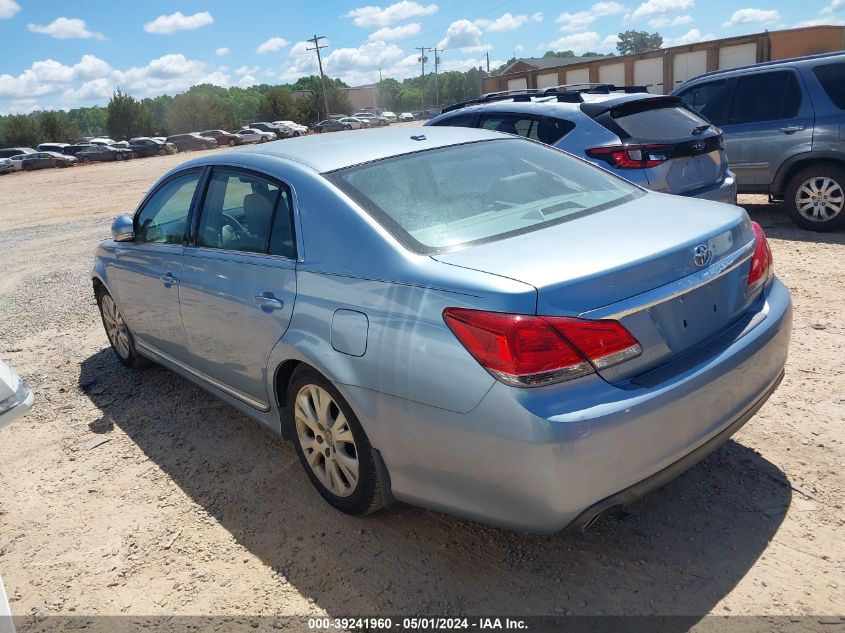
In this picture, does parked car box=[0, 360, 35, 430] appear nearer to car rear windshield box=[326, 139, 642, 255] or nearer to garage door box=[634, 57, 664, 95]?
car rear windshield box=[326, 139, 642, 255]

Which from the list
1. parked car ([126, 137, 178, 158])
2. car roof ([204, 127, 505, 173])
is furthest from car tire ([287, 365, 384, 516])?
parked car ([126, 137, 178, 158])

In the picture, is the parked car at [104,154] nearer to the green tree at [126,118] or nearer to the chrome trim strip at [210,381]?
the green tree at [126,118]

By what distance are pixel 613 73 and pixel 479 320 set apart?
4479 centimetres

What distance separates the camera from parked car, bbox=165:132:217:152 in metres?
56.2

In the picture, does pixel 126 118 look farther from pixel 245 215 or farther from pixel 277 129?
pixel 245 215

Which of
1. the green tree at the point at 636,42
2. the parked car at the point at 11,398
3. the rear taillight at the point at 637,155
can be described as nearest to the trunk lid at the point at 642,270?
the parked car at the point at 11,398

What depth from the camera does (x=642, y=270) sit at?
2.39 meters

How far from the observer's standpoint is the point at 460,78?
126250 mm

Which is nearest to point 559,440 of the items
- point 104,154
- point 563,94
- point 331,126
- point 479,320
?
point 479,320

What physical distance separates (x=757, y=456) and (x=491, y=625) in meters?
1.64

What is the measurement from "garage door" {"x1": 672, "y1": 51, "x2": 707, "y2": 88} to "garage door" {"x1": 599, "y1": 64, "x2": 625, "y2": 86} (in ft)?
13.5

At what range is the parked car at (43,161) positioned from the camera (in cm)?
4744

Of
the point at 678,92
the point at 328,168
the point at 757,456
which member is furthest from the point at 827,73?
the point at 328,168

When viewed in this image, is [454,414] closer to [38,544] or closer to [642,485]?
[642,485]
